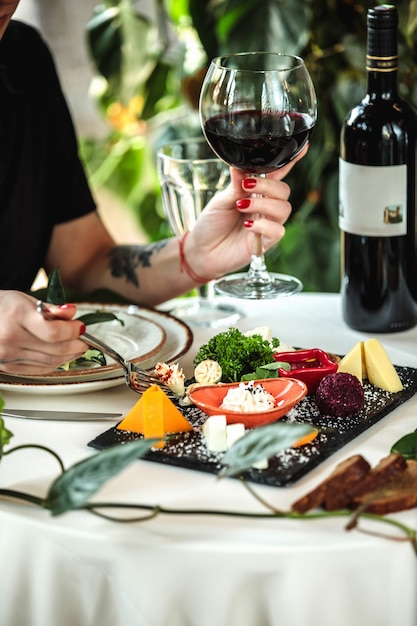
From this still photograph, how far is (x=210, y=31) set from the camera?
2561mm

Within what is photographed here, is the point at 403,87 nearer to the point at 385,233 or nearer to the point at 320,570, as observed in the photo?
the point at 385,233

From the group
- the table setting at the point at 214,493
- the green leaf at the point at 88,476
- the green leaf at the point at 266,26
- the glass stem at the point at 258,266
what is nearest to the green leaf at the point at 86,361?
the table setting at the point at 214,493

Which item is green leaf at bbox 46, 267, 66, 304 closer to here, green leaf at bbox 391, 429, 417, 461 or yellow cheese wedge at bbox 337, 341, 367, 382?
yellow cheese wedge at bbox 337, 341, 367, 382

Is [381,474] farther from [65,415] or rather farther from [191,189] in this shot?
[191,189]

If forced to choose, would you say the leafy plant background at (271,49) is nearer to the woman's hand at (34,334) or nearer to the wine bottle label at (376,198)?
the wine bottle label at (376,198)

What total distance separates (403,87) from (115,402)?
5.44 ft

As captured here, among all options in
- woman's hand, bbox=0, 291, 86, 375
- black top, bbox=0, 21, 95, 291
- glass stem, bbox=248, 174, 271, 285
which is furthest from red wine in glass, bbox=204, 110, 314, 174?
black top, bbox=0, 21, 95, 291

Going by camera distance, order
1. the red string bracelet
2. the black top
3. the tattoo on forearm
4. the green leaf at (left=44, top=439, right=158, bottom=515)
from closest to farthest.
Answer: the green leaf at (left=44, top=439, right=158, bottom=515), the red string bracelet, the tattoo on forearm, the black top

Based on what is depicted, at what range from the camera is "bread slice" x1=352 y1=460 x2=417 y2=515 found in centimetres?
89

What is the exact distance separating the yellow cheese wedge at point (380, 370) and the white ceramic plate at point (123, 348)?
0.85 ft

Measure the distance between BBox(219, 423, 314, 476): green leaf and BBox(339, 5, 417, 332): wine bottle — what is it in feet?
2.00

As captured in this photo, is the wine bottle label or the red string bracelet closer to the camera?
the wine bottle label

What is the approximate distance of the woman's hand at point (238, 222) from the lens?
1.41 m

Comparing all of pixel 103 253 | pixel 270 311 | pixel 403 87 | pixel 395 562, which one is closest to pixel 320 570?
pixel 395 562
